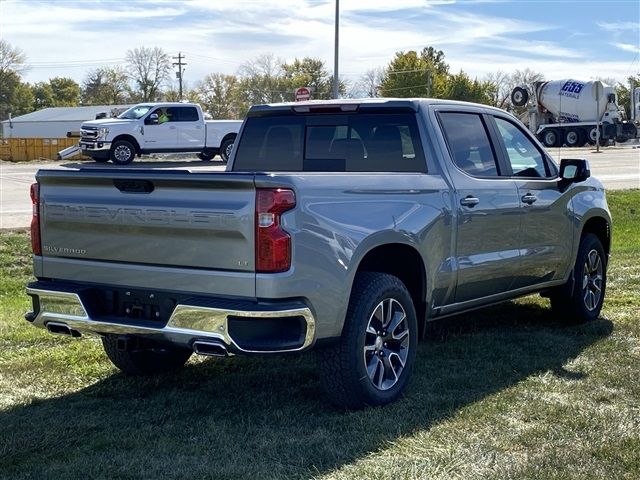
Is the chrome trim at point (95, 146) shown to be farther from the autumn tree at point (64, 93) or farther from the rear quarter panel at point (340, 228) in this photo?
the autumn tree at point (64, 93)

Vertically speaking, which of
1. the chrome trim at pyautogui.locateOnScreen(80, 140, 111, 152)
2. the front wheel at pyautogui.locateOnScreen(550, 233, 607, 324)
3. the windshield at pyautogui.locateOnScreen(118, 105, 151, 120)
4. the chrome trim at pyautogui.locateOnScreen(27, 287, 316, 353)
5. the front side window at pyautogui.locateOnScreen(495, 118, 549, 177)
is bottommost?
the front wheel at pyautogui.locateOnScreen(550, 233, 607, 324)

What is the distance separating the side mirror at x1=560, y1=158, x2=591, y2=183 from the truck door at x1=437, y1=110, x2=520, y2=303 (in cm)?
75

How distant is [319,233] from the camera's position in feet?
15.7

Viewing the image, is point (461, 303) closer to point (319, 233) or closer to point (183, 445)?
point (319, 233)

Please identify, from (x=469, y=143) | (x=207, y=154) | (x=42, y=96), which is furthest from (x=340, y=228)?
(x=42, y=96)

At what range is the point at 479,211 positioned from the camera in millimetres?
6195

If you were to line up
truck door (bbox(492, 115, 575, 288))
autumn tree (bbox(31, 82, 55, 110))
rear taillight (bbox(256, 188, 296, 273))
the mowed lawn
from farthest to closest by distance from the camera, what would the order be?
1. autumn tree (bbox(31, 82, 55, 110))
2. truck door (bbox(492, 115, 575, 288))
3. rear taillight (bbox(256, 188, 296, 273))
4. the mowed lawn

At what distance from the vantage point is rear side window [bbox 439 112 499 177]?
6.24 m

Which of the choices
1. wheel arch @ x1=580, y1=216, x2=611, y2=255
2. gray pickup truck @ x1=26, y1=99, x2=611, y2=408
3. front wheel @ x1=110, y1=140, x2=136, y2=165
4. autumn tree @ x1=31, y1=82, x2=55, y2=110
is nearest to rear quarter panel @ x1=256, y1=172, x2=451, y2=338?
gray pickup truck @ x1=26, y1=99, x2=611, y2=408

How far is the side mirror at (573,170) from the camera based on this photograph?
282 inches

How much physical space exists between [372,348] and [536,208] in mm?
2252

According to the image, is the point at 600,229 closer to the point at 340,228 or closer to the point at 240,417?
the point at 340,228

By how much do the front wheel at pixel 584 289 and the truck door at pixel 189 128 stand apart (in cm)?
2395

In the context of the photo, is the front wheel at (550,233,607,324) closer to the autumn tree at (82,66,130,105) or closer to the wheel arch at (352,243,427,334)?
the wheel arch at (352,243,427,334)
